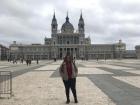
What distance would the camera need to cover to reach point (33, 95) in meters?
12.8

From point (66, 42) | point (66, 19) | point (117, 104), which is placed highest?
point (66, 19)

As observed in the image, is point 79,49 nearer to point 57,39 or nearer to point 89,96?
point 57,39

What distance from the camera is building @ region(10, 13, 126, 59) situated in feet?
623

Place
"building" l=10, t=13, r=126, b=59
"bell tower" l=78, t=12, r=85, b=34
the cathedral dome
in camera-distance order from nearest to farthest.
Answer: "building" l=10, t=13, r=126, b=59 → the cathedral dome → "bell tower" l=78, t=12, r=85, b=34

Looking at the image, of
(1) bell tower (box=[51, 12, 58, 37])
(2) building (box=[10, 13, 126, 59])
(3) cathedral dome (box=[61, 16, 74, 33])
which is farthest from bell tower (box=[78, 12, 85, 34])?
(1) bell tower (box=[51, 12, 58, 37])

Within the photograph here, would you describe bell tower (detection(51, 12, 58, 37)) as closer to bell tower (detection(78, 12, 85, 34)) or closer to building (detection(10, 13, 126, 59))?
building (detection(10, 13, 126, 59))

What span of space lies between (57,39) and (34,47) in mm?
16424

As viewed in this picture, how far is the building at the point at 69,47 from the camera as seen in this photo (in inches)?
7480

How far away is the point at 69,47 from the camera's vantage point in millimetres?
190250

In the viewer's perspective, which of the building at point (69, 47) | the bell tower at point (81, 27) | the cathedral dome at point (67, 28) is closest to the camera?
the building at point (69, 47)

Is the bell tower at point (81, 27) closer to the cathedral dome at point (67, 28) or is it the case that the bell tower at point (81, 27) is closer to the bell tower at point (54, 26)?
the cathedral dome at point (67, 28)

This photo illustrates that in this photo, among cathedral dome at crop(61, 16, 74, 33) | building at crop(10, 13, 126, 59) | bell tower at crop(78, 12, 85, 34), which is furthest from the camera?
bell tower at crop(78, 12, 85, 34)

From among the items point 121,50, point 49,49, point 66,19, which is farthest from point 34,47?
point 121,50

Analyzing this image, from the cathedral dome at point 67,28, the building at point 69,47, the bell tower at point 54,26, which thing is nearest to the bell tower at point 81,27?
the building at point 69,47
